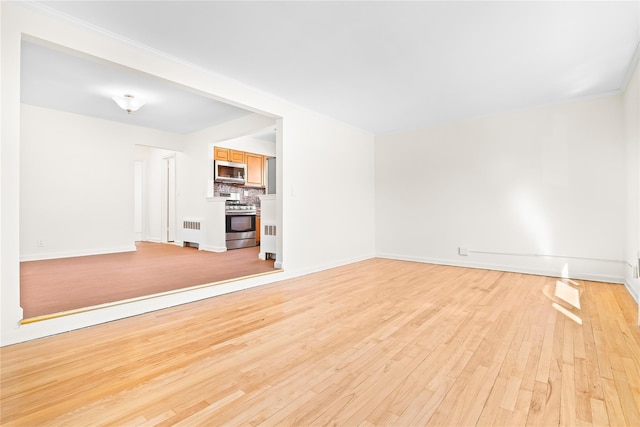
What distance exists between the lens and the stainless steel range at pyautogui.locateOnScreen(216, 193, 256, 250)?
6.20m

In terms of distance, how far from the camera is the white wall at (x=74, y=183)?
479 cm

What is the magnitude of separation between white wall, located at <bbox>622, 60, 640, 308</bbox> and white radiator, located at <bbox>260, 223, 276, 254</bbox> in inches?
170

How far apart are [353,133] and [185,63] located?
3.04 meters

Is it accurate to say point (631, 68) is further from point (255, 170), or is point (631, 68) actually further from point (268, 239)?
point (255, 170)

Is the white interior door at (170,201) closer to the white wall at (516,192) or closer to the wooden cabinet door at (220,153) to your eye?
the wooden cabinet door at (220,153)

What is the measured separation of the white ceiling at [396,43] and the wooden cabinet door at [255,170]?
12.0 feet

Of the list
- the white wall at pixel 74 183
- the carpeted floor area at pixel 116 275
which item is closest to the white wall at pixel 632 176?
the carpeted floor area at pixel 116 275

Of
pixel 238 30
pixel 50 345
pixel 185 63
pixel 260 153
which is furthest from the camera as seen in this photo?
pixel 260 153

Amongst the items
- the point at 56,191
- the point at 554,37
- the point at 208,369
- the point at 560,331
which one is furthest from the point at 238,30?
the point at 56,191

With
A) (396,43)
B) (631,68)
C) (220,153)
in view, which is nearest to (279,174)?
(396,43)

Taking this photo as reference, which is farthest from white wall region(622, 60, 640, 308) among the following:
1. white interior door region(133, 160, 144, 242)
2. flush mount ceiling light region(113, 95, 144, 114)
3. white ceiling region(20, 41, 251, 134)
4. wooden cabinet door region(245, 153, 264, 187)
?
white interior door region(133, 160, 144, 242)

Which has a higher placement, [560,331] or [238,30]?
[238,30]

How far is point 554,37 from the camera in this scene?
248 cm

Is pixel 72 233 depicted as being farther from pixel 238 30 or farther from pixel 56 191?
pixel 238 30
